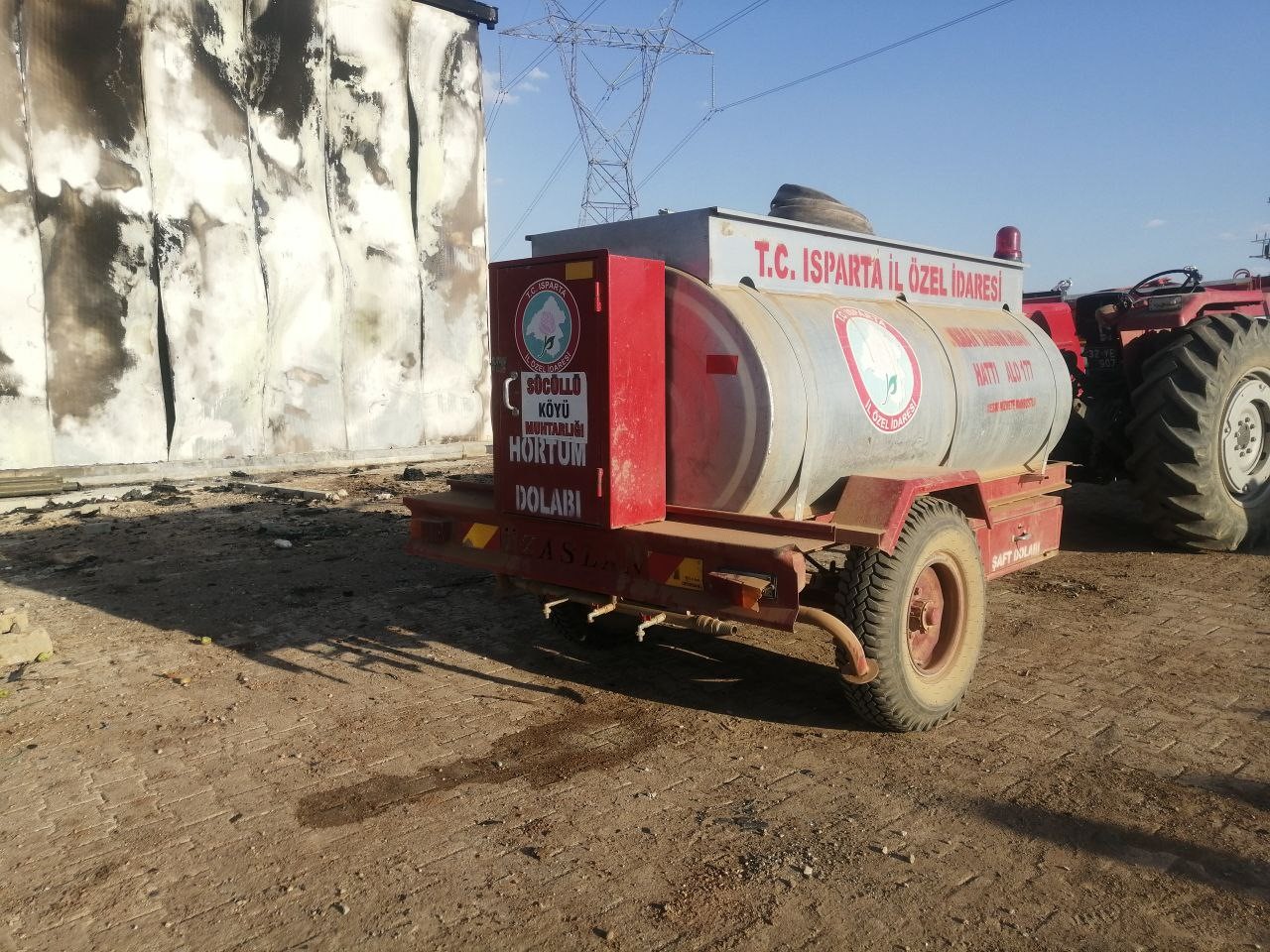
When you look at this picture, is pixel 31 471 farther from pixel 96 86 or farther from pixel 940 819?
pixel 940 819

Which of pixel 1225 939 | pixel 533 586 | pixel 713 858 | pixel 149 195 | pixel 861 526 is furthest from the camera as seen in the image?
pixel 149 195

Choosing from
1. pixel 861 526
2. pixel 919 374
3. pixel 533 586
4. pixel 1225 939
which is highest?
pixel 919 374

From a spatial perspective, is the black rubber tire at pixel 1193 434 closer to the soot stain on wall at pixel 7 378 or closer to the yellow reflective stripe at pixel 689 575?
the yellow reflective stripe at pixel 689 575

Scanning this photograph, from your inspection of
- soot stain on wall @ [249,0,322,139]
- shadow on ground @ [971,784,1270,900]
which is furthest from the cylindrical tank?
soot stain on wall @ [249,0,322,139]

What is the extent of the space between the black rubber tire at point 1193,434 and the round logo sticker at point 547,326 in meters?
5.18

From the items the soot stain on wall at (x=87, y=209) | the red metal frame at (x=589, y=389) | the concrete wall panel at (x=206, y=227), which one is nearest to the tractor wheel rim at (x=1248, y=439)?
the red metal frame at (x=589, y=389)

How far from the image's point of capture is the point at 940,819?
357 centimetres

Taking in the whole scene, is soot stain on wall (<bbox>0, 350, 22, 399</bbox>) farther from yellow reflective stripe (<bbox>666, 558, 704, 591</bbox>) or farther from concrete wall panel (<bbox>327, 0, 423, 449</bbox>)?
yellow reflective stripe (<bbox>666, 558, 704, 591</bbox>)

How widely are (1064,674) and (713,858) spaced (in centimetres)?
277

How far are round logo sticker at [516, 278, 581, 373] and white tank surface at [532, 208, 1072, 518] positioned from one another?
506 millimetres

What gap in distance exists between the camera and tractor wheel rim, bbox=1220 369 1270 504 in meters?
7.68

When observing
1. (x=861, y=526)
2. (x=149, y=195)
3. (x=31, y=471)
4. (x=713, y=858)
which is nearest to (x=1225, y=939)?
(x=713, y=858)

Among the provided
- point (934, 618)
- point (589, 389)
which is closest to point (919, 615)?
point (934, 618)

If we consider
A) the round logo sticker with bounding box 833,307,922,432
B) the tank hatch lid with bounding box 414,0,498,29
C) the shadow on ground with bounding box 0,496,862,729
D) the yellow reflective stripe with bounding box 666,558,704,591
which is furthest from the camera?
the tank hatch lid with bounding box 414,0,498,29
